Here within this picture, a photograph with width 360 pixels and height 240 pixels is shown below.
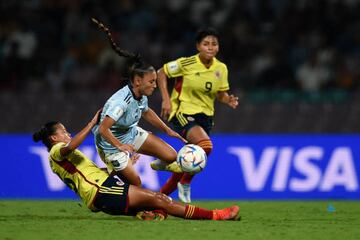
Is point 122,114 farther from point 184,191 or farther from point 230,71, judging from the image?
point 230,71

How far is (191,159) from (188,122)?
1.56 metres

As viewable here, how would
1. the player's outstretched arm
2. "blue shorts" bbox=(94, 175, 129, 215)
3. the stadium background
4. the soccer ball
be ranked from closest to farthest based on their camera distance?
"blue shorts" bbox=(94, 175, 129, 215) → the soccer ball → the player's outstretched arm → the stadium background

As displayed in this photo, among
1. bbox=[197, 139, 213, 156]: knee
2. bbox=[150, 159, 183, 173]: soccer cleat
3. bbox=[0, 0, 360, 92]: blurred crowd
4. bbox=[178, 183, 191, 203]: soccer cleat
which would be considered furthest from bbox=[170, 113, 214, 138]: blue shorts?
bbox=[0, 0, 360, 92]: blurred crowd

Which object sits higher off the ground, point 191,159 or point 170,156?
point 170,156

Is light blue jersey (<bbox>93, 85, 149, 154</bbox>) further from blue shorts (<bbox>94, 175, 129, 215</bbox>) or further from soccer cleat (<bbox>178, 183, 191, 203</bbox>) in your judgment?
soccer cleat (<bbox>178, 183, 191, 203</bbox>)

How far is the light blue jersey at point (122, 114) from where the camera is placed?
9633 mm

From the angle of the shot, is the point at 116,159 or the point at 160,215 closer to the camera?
the point at 160,215

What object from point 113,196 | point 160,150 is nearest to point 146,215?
point 113,196

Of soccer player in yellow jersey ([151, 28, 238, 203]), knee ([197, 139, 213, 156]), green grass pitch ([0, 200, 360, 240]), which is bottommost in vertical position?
green grass pitch ([0, 200, 360, 240])

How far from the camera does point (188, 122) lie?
→ 11.5m

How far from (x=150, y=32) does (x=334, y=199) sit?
5620mm

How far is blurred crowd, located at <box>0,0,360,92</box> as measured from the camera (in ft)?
53.9

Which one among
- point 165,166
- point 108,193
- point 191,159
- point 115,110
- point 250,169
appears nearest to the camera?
point 108,193

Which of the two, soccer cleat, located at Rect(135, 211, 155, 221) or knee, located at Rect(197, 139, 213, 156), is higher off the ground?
knee, located at Rect(197, 139, 213, 156)
